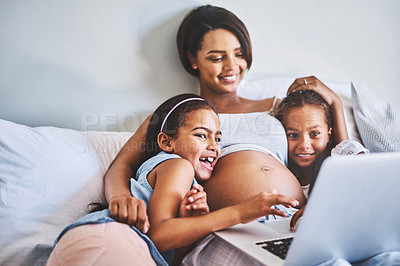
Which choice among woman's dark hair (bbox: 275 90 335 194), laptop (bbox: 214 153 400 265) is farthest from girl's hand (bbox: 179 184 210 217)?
woman's dark hair (bbox: 275 90 335 194)

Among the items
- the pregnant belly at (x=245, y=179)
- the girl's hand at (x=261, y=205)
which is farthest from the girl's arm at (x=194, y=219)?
→ the pregnant belly at (x=245, y=179)

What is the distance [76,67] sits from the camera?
1.45 meters

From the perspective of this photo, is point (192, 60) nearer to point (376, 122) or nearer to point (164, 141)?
point (164, 141)

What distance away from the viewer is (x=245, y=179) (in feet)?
3.71

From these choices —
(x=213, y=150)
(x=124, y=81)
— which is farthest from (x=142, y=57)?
(x=213, y=150)

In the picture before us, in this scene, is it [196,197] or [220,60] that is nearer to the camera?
[196,197]

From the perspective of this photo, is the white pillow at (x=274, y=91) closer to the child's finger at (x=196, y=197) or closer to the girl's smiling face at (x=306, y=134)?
the girl's smiling face at (x=306, y=134)

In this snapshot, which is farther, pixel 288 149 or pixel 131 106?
pixel 131 106

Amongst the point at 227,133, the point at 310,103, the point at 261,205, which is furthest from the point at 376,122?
the point at 261,205

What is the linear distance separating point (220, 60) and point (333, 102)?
1.58 feet

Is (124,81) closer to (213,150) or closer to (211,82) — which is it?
(211,82)

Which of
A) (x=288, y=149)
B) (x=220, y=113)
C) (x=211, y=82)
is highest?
(x=211, y=82)

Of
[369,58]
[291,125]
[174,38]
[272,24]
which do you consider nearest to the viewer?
[291,125]

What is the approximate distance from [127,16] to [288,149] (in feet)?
2.77
